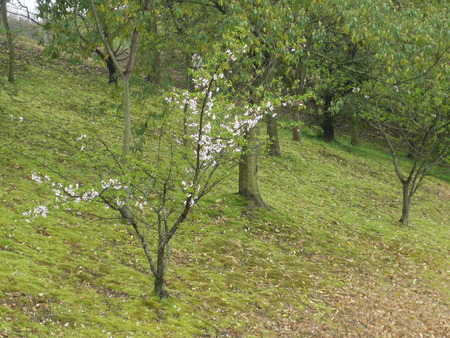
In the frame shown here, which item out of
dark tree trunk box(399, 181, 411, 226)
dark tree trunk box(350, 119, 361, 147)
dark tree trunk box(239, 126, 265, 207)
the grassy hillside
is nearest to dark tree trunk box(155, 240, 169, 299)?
the grassy hillside

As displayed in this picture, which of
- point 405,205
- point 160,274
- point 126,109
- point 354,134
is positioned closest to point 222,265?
point 160,274

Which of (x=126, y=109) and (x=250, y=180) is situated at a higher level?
(x=126, y=109)

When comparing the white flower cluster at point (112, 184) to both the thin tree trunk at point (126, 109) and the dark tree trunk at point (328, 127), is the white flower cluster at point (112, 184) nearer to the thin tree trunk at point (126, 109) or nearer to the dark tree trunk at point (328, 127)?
the thin tree trunk at point (126, 109)

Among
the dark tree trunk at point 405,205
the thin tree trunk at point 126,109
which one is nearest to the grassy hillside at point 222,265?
the dark tree trunk at point 405,205

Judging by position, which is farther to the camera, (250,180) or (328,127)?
(328,127)

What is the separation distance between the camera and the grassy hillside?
7.05 meters

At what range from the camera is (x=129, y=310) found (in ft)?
23.6

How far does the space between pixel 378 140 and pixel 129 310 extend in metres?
33.8

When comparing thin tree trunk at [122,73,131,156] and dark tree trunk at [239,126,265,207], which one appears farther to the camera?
dark tree trunk at [239,126,265,207]

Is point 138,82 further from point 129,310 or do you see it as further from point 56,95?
point 56,95

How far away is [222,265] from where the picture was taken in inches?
403

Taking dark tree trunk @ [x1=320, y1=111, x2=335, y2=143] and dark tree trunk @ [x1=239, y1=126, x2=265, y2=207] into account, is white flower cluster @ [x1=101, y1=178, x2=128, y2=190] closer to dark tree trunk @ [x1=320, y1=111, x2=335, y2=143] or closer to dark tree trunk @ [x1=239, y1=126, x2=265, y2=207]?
dark tree trunk @ [x1=239, y1=126, x2=265, y2=207]

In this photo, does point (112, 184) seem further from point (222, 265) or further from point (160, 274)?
point (222, 265)

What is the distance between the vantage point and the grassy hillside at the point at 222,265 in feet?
23.1
